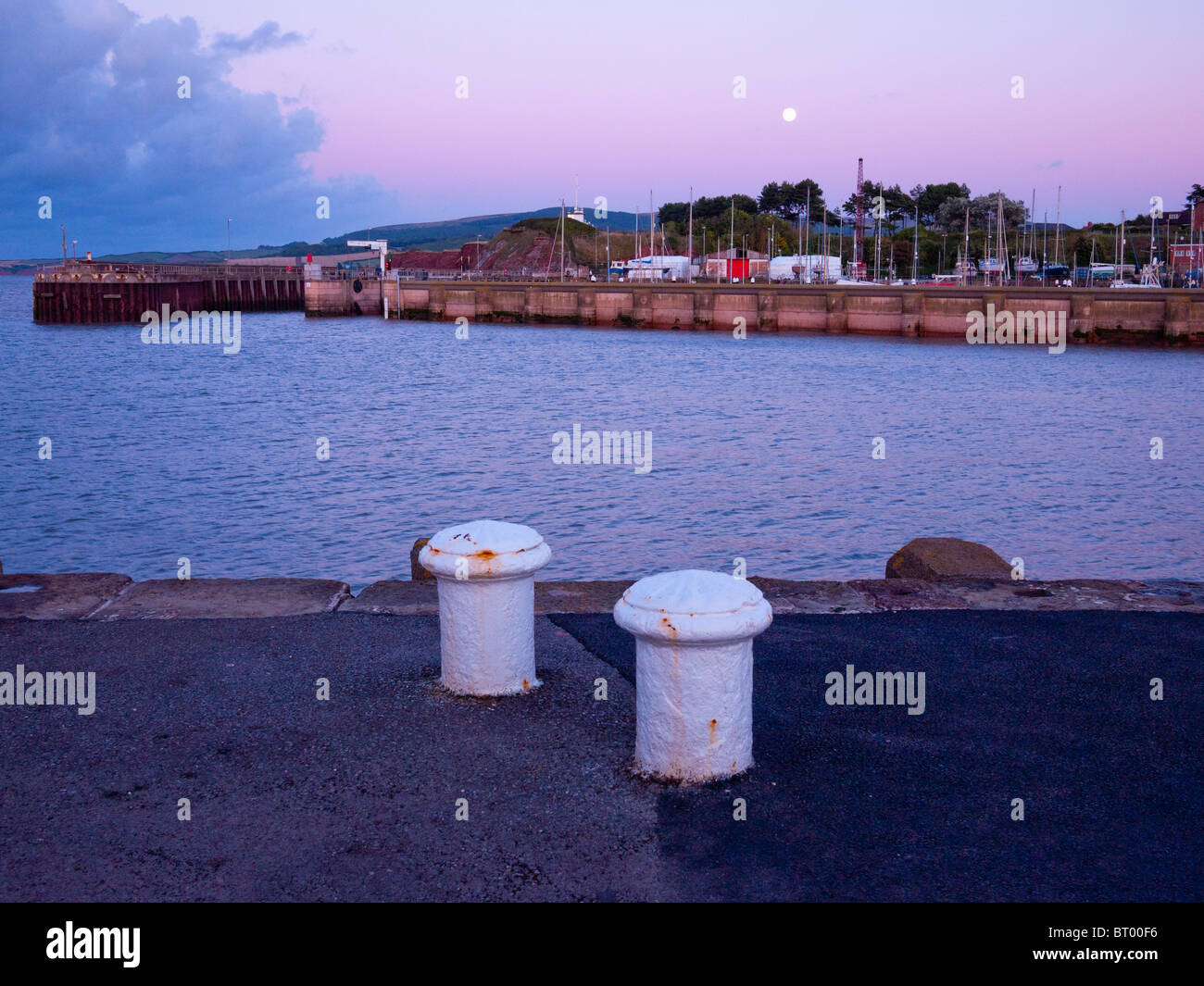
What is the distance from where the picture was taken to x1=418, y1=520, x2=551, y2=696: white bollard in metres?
6.19

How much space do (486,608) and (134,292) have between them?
107 meters

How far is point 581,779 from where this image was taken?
5.25m

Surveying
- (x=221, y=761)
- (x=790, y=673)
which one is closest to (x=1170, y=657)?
(x=790, y=673)

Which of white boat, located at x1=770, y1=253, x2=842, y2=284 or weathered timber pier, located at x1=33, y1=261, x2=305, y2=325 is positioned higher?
white boat, located at x1=770, y1=253, x2=842, y2=284

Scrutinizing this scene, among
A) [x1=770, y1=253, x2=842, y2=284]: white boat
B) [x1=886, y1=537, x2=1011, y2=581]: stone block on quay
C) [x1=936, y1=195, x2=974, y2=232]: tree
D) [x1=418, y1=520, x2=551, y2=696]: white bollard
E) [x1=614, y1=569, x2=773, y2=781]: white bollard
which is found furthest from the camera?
[x1=936, y1=195, x2=974, y2=232]: tree

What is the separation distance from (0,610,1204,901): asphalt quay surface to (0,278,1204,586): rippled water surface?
11.1 meters

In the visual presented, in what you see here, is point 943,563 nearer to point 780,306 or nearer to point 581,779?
point 581,779

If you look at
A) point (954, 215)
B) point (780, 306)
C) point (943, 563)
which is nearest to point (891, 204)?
point (954, 215)

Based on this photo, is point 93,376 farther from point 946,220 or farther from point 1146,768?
point 946,220

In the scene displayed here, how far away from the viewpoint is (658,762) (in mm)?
5230

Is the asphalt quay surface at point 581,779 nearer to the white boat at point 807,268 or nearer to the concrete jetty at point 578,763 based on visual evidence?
the concrete jetty at point 578,763

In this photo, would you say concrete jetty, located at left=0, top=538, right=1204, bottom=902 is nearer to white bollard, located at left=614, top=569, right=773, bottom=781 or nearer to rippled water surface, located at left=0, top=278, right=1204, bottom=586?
white bollard, located at left=614, top=569, right=773, bottom=781

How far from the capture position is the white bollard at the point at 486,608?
20.3 ft

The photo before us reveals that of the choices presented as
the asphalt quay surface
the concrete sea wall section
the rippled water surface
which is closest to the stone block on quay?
the asphalt quay surface
